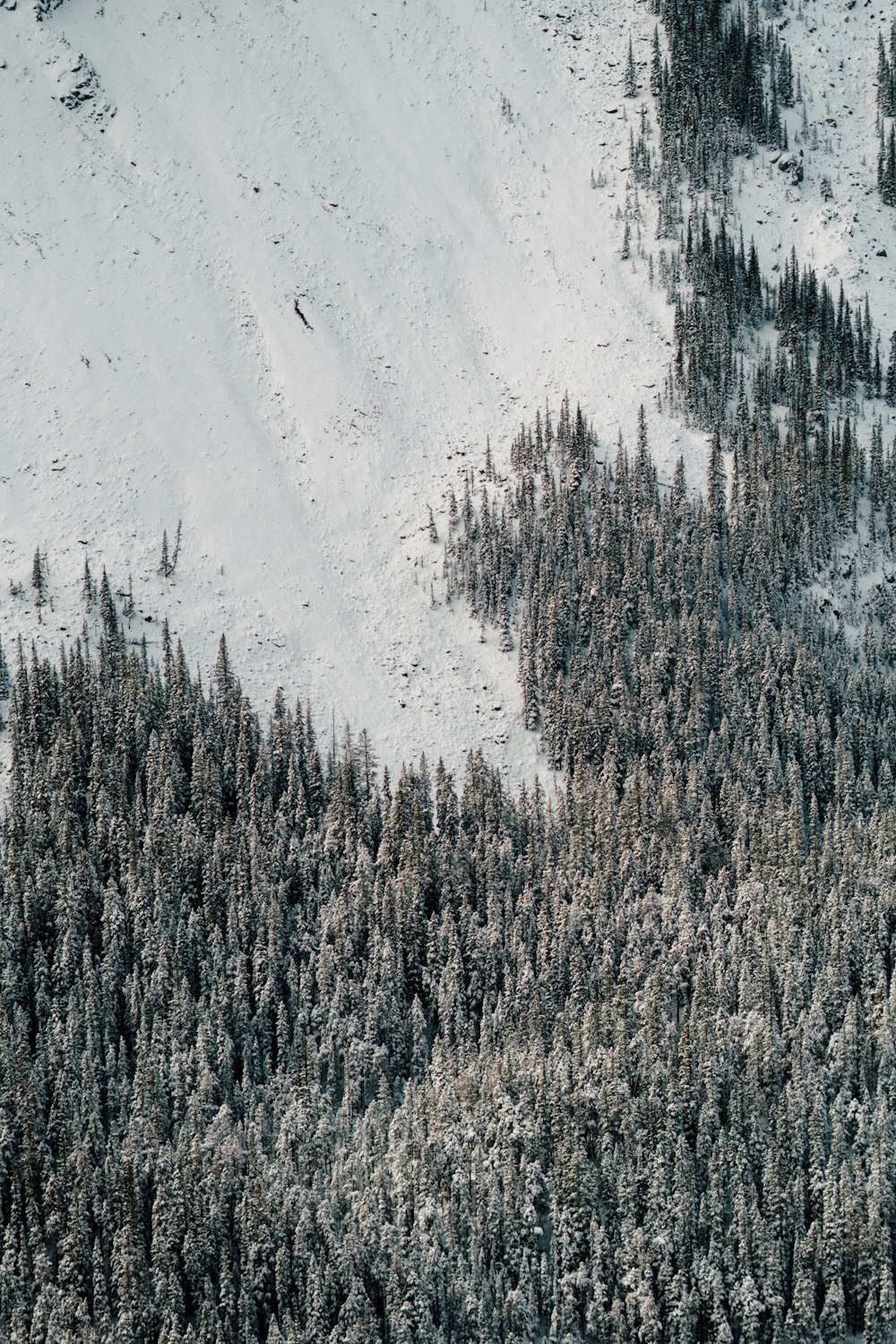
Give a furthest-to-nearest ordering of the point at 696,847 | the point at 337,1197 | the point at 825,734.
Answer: the point at 825,734 < the point at 696,847 < the point at 337,1197

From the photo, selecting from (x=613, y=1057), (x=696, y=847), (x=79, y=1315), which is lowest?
(x=79, y=1315)

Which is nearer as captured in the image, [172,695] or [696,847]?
[696,847]

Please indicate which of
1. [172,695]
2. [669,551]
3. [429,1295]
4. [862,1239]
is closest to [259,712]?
[172,695]

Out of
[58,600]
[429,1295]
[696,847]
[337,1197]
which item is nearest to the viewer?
[429,1295]

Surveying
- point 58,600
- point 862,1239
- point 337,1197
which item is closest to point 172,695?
point 58,600

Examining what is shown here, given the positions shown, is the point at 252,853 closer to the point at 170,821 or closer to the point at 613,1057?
the point at 170,821

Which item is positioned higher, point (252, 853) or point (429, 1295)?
point (252, 853)

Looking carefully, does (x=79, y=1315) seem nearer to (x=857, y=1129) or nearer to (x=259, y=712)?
(x=857, y=1129)
